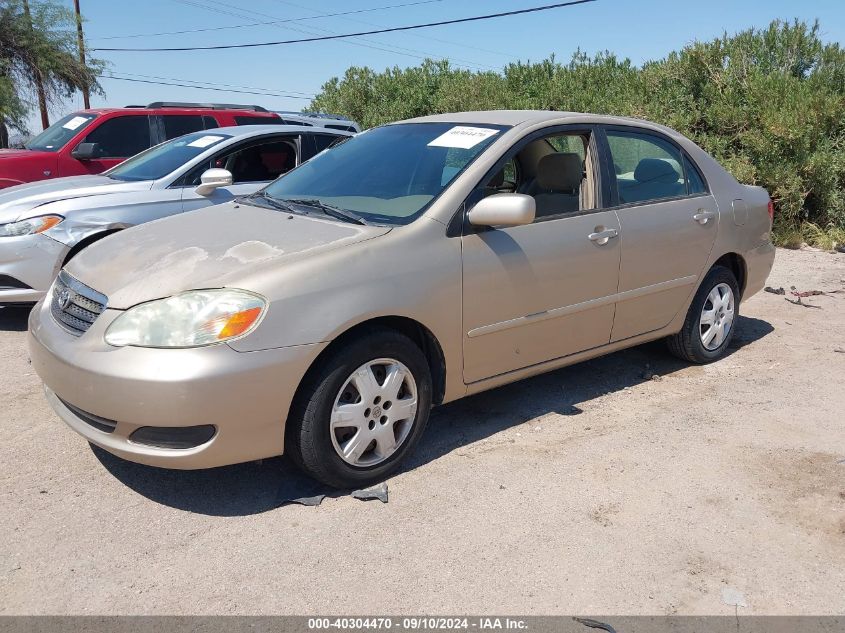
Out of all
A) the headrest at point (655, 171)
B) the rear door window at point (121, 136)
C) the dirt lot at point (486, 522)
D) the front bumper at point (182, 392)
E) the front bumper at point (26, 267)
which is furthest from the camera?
the rear door window at point (121, 136)

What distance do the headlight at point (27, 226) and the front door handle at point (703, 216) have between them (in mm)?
4667

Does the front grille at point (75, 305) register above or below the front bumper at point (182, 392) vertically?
above

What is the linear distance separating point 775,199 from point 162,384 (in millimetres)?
9614

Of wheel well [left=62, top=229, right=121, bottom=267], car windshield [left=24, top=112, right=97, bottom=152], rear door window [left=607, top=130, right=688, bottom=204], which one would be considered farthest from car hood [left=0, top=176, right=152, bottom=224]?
rear door window [left=607, top=130, right=688, bottom=204]

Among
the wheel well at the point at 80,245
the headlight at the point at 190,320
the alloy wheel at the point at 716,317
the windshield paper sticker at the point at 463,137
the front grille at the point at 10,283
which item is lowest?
the alloy wheel at the point at 716,317

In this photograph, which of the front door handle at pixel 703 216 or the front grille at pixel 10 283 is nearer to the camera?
the front door handle at pixel 703 216

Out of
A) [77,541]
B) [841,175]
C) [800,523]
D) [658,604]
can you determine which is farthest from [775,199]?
[77,541]

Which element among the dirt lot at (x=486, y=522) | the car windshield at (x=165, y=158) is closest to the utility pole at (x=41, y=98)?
the car windshield at (x=165, y=158)

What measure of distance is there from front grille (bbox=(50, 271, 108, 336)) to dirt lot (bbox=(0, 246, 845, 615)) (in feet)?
2.42

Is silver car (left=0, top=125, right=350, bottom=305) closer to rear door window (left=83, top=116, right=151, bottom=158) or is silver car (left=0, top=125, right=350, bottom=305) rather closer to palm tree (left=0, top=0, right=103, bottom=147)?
rear door window (left=83, top=116, right=151, bottom=158)

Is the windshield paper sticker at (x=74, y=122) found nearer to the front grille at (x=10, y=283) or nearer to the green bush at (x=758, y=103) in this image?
the front grille at (x=10, y=283)

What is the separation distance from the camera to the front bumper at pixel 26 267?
586cm

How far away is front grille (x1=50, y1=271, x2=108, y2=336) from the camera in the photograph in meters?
3.45

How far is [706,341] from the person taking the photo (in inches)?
216
